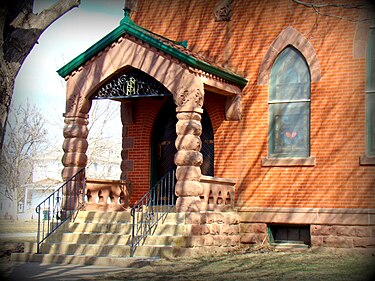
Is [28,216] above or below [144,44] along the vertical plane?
below

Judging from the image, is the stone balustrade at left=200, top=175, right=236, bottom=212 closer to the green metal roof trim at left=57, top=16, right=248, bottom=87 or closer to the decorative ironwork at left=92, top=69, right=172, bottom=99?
the decorative ironwork at left=92, top=69, right=172, bottom=99

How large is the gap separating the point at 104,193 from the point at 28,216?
4642 centimetres

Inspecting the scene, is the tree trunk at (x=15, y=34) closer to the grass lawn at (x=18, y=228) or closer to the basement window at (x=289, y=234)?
the basement window at (x=289, y=234)

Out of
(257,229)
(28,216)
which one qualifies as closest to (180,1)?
(257,229)

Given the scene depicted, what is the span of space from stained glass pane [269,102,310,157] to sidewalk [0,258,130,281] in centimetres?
525

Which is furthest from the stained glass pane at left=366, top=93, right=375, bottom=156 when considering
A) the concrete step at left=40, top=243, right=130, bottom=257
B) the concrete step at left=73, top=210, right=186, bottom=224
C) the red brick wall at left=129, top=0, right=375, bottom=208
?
the concrete step at left=40, top=243, right=130, bottom=257

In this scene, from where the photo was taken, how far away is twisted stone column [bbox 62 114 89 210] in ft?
51.9

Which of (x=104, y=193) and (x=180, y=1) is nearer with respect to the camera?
(x=104, y=193)

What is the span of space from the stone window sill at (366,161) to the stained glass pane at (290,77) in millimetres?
1947

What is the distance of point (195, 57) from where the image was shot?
15.0 metres

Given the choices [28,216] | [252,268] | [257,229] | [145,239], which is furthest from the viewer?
[28,216]

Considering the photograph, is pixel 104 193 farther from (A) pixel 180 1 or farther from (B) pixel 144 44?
(A) pixel 180 1

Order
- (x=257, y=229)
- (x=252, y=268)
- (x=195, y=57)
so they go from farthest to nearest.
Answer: (x=257, y=229), (x=195, y=57), (x=252, y=268)

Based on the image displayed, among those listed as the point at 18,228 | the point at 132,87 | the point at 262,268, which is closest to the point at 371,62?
the point at 132,87
